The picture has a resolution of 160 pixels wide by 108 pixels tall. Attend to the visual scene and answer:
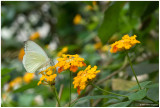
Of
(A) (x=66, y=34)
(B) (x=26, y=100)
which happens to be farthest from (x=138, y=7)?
(A) (x=66, y=34)

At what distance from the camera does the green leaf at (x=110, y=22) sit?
0.98m

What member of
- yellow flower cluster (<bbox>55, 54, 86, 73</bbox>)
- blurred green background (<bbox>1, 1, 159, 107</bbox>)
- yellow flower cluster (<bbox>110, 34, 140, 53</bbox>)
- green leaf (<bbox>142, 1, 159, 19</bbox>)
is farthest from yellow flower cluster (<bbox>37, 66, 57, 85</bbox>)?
green leaf (<bbox>142, 1, 159, 19</bbox>)

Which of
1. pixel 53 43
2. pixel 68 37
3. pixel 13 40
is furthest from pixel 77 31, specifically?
pixel 13 40

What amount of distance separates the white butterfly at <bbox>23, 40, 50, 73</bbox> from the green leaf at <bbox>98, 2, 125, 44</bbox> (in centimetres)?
32

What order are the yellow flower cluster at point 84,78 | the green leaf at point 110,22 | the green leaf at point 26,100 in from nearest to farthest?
the yellow flower cluster at point 84,78
the green leaf at point 110,22
the green leaf at point 26,100

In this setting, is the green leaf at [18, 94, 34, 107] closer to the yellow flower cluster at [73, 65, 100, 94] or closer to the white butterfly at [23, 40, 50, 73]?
the white butterfly at [23, 40, 50, 73]

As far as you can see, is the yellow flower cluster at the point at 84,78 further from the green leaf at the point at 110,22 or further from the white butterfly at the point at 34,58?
the green leaf at the point at 110,22

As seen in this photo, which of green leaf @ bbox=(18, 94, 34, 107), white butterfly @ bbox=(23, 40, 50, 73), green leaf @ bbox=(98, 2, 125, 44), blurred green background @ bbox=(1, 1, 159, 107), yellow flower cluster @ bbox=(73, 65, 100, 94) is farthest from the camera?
green leaf @ bbox=(18, 94, 34, 107)

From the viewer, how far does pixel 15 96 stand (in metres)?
1.89

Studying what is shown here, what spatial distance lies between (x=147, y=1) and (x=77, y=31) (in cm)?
126

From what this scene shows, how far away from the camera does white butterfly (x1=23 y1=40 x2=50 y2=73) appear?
76cm

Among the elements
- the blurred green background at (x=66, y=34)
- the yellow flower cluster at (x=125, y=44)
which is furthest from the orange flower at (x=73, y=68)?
the blurred green background at (x=66, y=34)

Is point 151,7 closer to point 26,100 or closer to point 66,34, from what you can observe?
point 26,100

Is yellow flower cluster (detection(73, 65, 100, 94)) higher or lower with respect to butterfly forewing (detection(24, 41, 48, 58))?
lower
